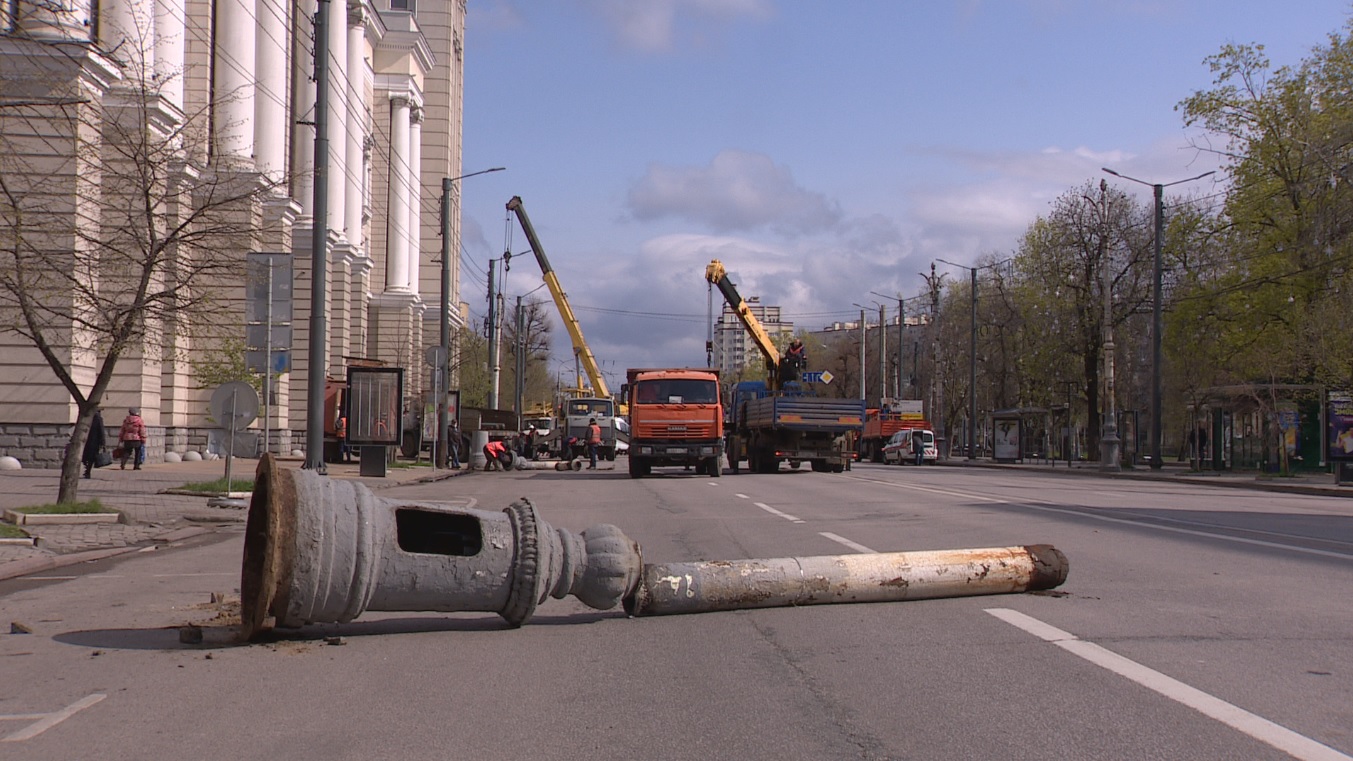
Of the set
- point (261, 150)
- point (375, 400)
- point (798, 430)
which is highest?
point (261, 150)

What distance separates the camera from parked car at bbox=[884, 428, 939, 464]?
197 feet

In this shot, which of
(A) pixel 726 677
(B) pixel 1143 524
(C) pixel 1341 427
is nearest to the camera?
(A) pixel 726 677

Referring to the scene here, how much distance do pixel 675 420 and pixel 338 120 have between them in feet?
91.7

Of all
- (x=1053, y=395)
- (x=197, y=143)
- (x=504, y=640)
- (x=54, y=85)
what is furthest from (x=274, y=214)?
(x=1053, y=395)

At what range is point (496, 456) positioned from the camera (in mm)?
39156

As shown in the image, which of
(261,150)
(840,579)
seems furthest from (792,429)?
(840,579)

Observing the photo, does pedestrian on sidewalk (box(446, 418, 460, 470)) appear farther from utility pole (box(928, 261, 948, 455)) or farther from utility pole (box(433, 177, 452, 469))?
utility pole (box(928, 261, 948, 455))

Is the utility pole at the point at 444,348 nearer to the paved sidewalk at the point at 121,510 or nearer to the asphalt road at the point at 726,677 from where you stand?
the paved sidewalk at the point at 121,510

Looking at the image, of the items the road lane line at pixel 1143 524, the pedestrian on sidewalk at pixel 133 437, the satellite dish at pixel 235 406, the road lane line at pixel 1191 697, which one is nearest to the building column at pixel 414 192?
the pedestrian on sidewalk at pixel 133 437

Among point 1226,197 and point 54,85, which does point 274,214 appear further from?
point 1226,197

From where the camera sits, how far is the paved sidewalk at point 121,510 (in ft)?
39.2

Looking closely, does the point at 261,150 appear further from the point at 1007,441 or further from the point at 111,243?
the point at 1007,441

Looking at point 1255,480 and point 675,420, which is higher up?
point 675,420

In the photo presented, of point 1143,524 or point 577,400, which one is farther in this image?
point 577,400
